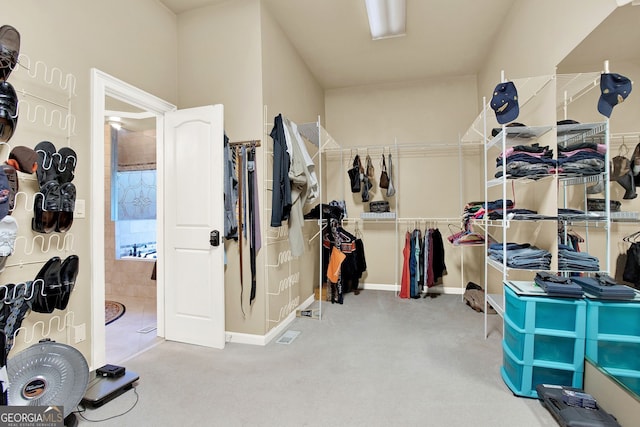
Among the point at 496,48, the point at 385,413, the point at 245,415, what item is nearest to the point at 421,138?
the point at 496,48

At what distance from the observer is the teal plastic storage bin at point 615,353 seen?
5.30 ft

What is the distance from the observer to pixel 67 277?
1.95 meters

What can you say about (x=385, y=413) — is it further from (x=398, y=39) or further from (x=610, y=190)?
(x=398, y=39)

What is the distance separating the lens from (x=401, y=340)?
276 cm

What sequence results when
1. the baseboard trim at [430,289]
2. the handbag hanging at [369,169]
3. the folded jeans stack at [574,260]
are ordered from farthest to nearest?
the handbag hanging at [369,169]
the baseboard trim at [430,289]
the folded jeans stack at [574,260]

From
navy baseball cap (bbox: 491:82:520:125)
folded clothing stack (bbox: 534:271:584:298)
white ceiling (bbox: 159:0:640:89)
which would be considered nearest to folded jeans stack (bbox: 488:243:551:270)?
folded clothing stack (bbox: 534:271:584:298)

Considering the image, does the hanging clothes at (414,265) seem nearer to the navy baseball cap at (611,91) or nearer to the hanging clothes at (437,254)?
the hanging clothes at (437,254)

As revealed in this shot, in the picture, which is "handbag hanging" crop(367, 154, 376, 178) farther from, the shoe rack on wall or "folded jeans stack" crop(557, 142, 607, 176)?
the shoe rack on wall

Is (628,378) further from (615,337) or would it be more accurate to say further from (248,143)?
(248,143)

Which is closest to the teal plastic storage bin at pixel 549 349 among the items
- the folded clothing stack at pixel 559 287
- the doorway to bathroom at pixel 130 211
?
the folded clothing stack at pixel 559 287

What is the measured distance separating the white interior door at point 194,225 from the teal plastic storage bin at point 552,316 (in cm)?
229

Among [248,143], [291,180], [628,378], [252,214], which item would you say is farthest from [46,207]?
[628,378]

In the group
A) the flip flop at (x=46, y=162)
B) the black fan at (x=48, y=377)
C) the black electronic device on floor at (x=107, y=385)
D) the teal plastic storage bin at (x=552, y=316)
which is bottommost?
the black electronic device on floor at (x=107, y=385)

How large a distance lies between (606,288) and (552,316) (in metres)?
0.33
